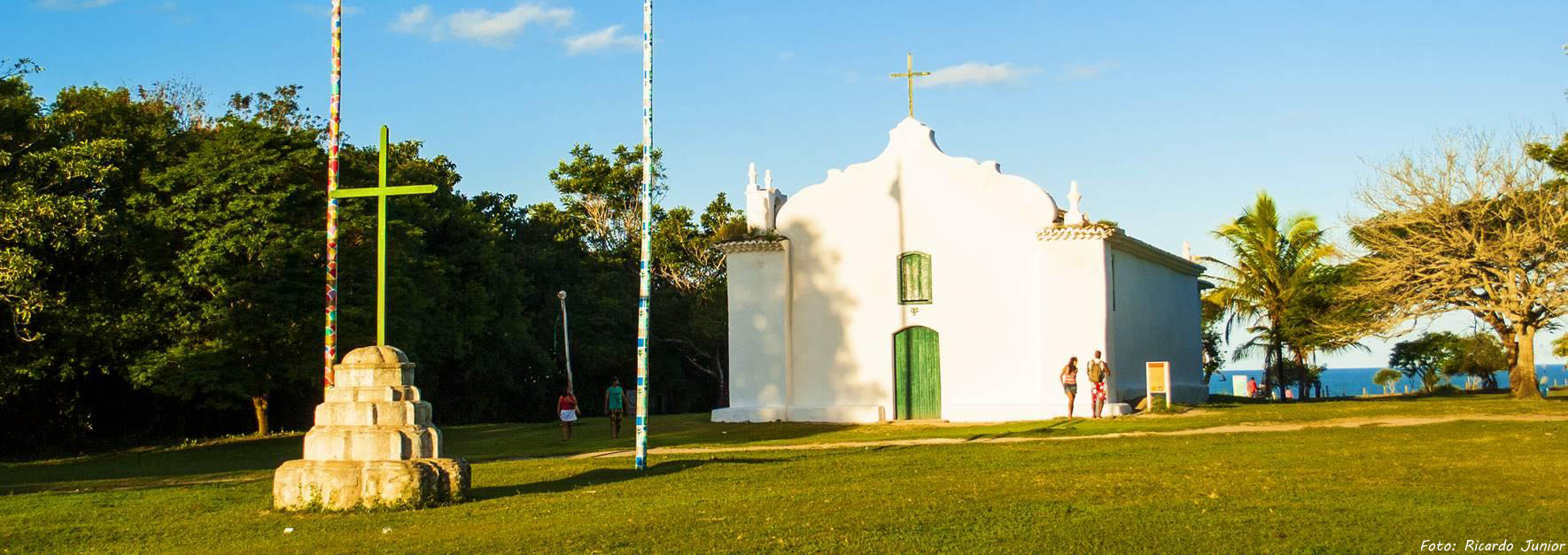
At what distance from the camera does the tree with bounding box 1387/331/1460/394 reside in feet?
164

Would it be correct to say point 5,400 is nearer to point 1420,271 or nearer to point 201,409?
point 201,409

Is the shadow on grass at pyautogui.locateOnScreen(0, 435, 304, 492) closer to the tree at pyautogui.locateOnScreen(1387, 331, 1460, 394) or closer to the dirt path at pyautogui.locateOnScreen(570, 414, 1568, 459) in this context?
the dirt path at pyautogui.locateOnScreen(570, 414, 1568, 459)

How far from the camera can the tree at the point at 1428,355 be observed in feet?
164

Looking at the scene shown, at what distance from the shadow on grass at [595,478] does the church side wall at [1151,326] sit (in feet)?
39.9

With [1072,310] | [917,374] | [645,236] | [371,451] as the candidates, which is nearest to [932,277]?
[917,374]

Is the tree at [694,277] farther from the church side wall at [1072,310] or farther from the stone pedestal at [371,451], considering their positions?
the stone pedestal at [371,451]

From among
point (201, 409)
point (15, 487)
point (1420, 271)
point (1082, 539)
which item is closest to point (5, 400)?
point (201, 409)

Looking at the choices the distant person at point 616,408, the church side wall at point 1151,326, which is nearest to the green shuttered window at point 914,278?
the church side wall at point 1151,326

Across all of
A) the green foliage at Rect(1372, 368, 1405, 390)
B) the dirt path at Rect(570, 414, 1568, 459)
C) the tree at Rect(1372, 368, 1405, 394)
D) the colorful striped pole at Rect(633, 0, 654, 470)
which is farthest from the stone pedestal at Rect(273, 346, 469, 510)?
the green foliage at Rect(1372, 368, 1405, 390)

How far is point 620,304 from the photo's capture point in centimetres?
5322

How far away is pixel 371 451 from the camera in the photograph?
1398cm

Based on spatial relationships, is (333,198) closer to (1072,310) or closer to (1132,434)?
(1132,434)

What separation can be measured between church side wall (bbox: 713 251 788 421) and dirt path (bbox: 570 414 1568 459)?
242 inches

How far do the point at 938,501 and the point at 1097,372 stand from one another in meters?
14.8
